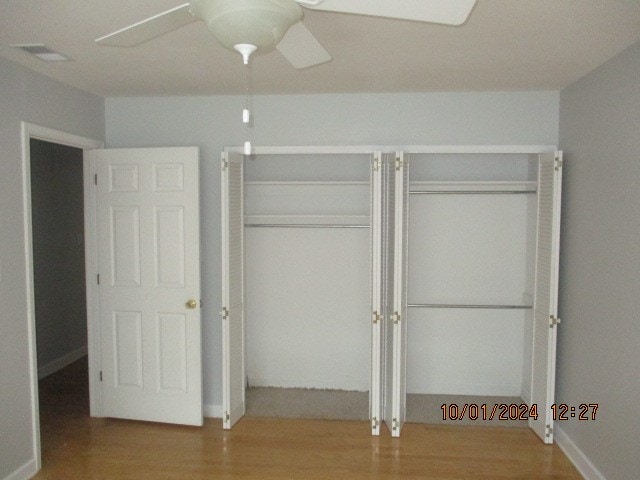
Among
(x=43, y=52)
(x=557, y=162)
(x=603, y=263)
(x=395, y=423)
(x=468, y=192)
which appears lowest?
(x=395, y=423)

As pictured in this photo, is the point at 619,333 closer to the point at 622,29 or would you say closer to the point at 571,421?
the point at 571,421

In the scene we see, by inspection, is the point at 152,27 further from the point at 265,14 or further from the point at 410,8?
the point at 410,8

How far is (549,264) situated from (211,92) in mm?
2641

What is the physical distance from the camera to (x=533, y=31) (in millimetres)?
2342

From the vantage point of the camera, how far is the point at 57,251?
503 centimetres

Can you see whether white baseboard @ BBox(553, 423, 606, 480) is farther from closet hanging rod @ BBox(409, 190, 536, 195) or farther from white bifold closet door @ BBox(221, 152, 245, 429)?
white bifold closet door @ BBox(221, 152, 245, 429)

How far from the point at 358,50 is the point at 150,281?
218 cm

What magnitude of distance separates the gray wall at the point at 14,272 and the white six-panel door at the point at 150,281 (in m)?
0.75

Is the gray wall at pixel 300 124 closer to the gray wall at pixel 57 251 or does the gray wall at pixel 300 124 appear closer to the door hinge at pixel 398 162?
the door hinge at pixel 398 162

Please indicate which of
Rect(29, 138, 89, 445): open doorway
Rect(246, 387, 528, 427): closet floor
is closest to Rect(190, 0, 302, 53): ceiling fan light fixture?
Rect(246, 387, 528, 427): closet floor

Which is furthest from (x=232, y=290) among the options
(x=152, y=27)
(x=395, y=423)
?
(x=152, y=27)

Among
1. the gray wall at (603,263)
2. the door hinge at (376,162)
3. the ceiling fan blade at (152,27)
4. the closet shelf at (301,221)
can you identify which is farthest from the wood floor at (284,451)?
the ceiling fan blade at (152,27)

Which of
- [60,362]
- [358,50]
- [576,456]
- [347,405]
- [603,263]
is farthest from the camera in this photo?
[60,362]

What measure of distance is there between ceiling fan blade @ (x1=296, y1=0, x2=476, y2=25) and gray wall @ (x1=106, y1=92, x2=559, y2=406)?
223 cm
